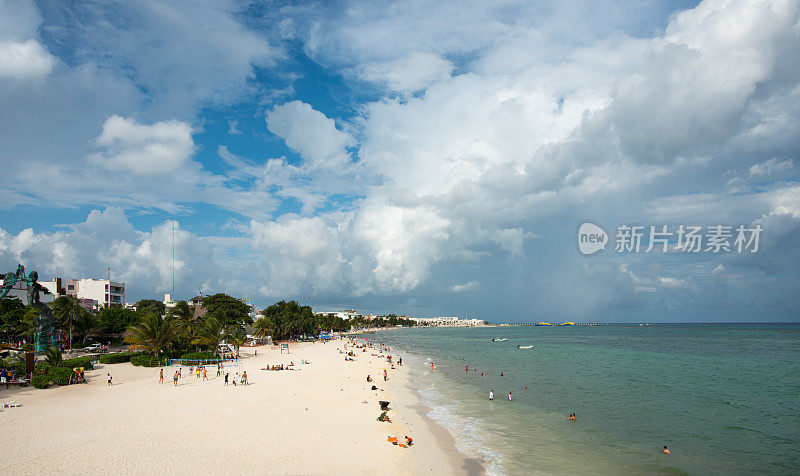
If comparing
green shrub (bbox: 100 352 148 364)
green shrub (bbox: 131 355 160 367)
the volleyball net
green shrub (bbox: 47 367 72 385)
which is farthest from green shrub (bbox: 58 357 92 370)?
the volleyball net


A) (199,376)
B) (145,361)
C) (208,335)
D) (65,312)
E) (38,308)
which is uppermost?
(38,308)

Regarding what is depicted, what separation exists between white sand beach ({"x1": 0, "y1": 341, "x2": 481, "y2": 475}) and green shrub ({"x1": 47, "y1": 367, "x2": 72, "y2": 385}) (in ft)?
5.83

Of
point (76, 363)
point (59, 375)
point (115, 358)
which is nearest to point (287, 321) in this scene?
point (115, 358)

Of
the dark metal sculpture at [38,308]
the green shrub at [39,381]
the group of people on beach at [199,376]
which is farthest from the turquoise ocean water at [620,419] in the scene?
the dark metal sculpture at [38,308]

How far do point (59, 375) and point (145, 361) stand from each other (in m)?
12.2

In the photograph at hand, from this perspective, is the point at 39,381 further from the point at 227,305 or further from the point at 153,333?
the point at 227,305

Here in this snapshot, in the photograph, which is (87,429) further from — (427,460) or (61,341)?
(61,341)

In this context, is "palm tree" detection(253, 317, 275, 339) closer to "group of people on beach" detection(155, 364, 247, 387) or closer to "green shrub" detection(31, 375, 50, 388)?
"group of people on beach" detection(155, 364, 247, 387)

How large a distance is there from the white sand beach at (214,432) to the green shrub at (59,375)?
5.83ft

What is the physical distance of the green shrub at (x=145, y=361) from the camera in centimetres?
4605

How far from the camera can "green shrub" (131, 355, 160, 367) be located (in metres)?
46.0

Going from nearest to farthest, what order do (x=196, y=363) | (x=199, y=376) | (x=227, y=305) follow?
(x=199, y=376)
(x=196, y=363)
(x=227, y=305)

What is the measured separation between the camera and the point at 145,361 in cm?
4609

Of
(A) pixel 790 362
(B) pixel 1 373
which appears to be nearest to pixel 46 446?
(B) pixel 1 373
